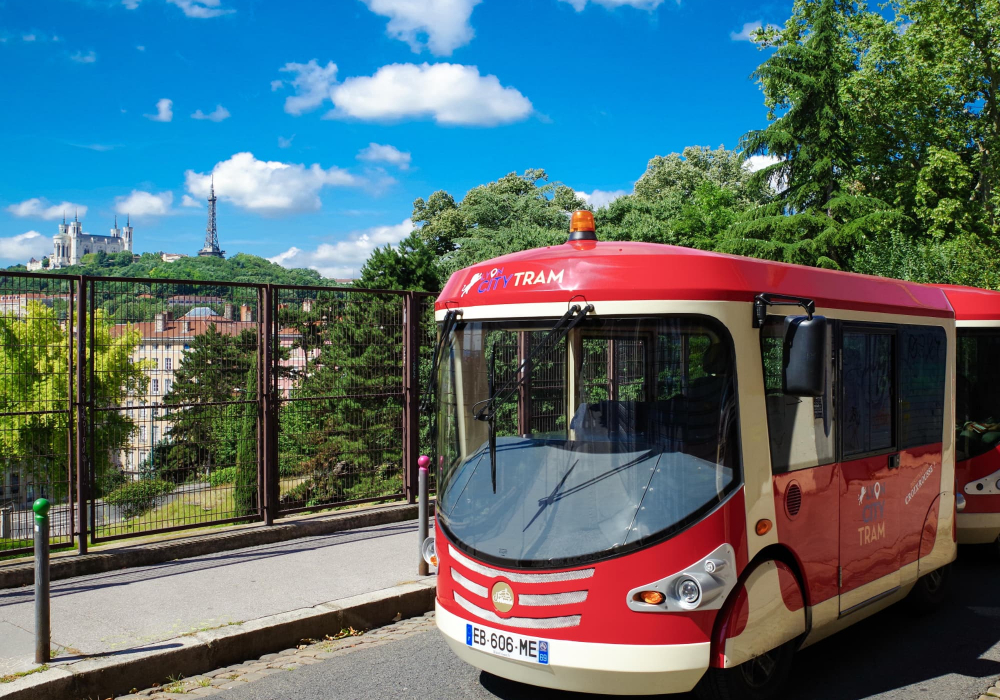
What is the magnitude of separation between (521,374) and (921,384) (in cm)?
390

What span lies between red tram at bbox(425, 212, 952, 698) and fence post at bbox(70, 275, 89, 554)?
4.17 meters

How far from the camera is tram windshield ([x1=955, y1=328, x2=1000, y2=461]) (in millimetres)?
8922

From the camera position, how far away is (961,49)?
3288 cm

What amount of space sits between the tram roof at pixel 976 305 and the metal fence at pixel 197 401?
6167 millimetres

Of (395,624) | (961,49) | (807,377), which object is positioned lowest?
(395,624)

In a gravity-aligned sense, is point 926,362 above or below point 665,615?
above

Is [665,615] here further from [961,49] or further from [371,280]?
[961,49]

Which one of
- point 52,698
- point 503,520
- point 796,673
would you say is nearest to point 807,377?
point 503,520

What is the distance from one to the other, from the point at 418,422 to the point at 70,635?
17.8 feet

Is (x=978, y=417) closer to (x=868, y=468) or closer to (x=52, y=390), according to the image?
(x=868, y=468)

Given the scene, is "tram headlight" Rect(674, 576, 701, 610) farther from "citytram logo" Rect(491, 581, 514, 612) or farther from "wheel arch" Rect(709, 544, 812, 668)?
"citytram logo" Rect(491, 581, 514, 612)

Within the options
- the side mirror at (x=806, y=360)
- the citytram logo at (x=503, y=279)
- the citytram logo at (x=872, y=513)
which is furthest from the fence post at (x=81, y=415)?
the citytram logo at (x=872, y=513)

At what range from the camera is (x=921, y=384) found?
696 centimetres

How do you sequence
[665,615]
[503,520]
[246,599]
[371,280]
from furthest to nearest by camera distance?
[371,280], [246,599], [503,520], [665,615]
